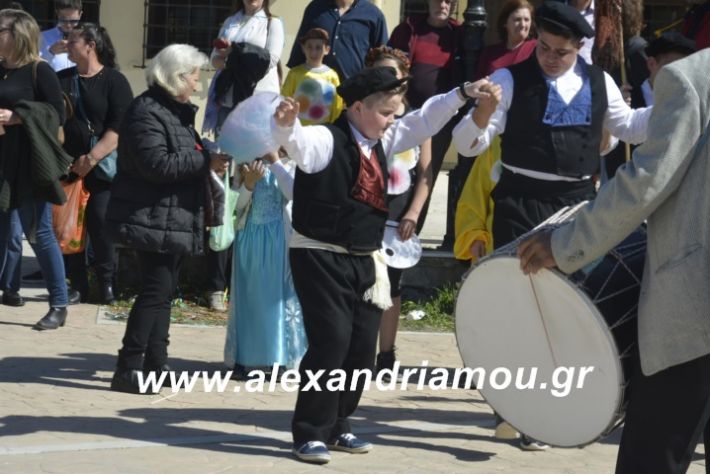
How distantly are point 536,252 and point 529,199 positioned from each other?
186 cm

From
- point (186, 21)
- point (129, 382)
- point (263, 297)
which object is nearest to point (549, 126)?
point (263, 297)

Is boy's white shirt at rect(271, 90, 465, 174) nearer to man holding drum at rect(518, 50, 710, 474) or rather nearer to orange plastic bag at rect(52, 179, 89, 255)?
man holding drum at rect(518, 50, 710, 474)

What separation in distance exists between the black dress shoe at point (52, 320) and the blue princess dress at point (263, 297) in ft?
4.68

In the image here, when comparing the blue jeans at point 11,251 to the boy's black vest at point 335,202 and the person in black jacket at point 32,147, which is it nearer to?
the person in black jacket at point 32,147

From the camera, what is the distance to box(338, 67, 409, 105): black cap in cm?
600

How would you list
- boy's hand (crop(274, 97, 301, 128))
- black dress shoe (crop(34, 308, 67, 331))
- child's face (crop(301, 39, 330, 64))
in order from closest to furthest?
1. boy's hand (crop(274, 97, 301, 128))
2. black dress shoe (crop(34, 308, 67, 331))
3. child's face (crop(301, 39, 330, 64))

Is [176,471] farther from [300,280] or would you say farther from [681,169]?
[681,169]

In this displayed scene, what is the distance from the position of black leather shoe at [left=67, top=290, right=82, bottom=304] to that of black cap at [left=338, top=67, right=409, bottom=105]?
4.14m

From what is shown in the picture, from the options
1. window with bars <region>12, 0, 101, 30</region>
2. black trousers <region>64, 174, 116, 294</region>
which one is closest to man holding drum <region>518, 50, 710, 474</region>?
black trousers <region>64, 174, 116, 294</region>

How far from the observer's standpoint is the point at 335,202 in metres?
5.98

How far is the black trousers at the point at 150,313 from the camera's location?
723 centimetres

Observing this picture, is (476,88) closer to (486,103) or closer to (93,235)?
(486,103)

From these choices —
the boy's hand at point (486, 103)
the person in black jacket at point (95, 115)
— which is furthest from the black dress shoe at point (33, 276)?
the boy's hand at point (486, 103)

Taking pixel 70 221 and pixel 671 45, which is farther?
pixel 70 221
